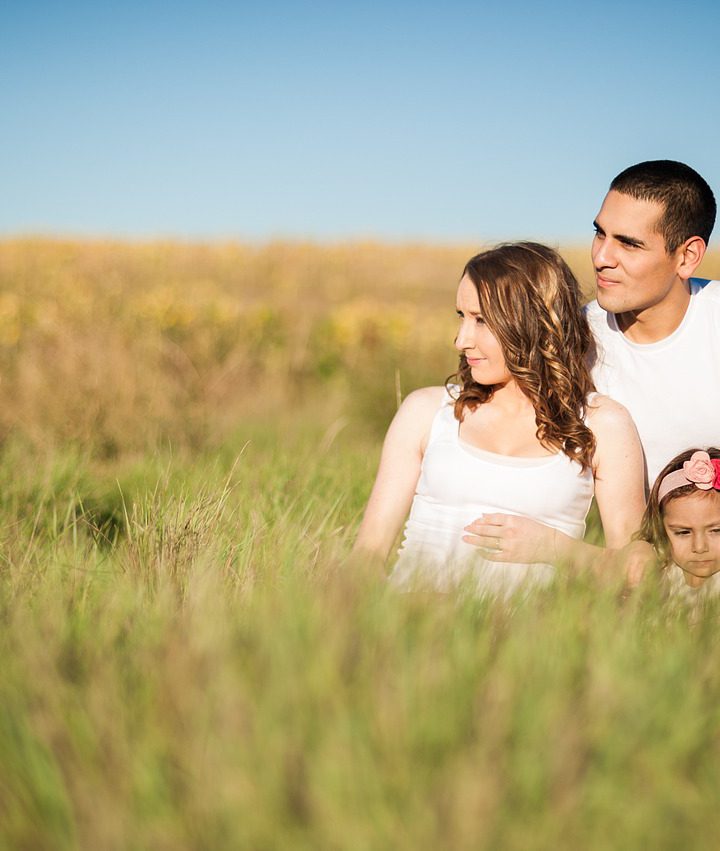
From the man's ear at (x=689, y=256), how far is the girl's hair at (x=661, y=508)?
0.71 metres

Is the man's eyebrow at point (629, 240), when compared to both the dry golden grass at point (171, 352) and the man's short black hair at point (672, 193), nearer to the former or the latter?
the man's short black hair at point (672, 193)

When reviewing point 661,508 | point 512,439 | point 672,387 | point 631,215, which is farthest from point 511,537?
point 631,215

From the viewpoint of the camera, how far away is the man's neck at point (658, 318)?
3.35 meters

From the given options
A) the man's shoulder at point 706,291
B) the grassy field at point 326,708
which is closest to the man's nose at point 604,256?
the man's shoulder at point 706,291

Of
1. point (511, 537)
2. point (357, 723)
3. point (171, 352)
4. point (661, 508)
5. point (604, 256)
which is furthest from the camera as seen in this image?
point (171, 352)

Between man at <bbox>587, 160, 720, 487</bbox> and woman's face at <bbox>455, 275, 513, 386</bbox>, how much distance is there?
0.72 m

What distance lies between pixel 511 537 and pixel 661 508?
777 millimetres

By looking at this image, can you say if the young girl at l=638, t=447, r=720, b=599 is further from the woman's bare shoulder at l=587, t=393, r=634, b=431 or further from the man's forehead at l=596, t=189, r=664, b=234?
the man's forehead at l=596, t=189, r=664, b=234

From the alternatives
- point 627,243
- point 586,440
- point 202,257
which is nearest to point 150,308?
point 627,243

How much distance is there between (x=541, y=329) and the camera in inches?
106

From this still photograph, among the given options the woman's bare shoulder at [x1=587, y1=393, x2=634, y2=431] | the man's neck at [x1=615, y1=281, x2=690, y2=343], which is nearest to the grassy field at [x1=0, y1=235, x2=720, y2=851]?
the woman's bare shoulder at [x1=587, y1=393, x2=634, y2=431]

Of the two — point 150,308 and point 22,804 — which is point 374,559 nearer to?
point 22,804

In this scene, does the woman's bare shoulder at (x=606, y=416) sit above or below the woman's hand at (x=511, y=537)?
above

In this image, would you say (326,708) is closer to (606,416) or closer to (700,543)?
(606,416)
